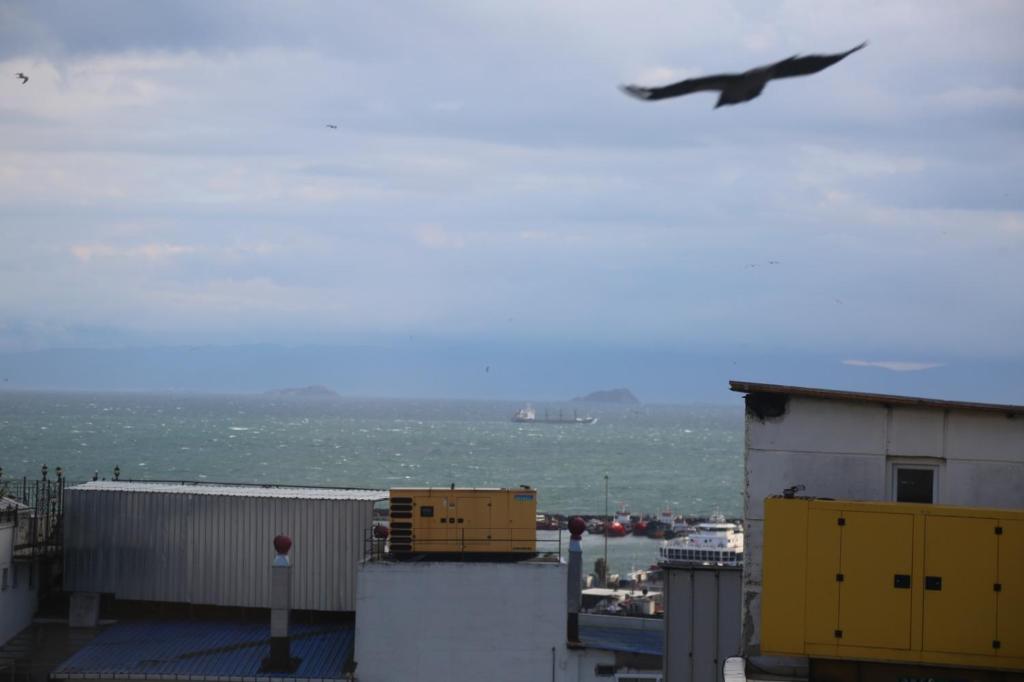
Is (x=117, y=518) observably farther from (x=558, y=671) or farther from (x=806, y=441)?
(x=806, y=441)

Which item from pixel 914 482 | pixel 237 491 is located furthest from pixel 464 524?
pixel 914 482

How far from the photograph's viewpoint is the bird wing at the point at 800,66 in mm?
12016

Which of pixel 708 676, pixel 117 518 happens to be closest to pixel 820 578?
pixel 708 676

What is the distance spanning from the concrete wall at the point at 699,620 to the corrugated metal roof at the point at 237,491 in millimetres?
9818

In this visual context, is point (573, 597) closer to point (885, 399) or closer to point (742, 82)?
point (885, 399)

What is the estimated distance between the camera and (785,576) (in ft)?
45.7

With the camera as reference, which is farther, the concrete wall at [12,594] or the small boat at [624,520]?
the small boat at [624,520]

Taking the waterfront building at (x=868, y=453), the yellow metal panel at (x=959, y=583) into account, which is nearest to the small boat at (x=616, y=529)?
the waterfront building at (x=868, y=453)

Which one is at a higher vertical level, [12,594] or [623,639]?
[12,594]

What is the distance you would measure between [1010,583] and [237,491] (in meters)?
19.2

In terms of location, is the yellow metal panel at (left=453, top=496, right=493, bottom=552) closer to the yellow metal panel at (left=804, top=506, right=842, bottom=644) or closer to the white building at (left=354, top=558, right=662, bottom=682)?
the white building at (left=354, top=558, right=662, bottom=682)

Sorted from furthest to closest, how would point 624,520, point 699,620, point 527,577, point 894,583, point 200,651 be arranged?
point 624,520
point 200,651
point 527,577
point 699,620
point 894,583

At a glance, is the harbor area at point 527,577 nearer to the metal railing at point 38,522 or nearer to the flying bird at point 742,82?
the metal railing at point 38,522

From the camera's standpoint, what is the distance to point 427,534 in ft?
88.4
